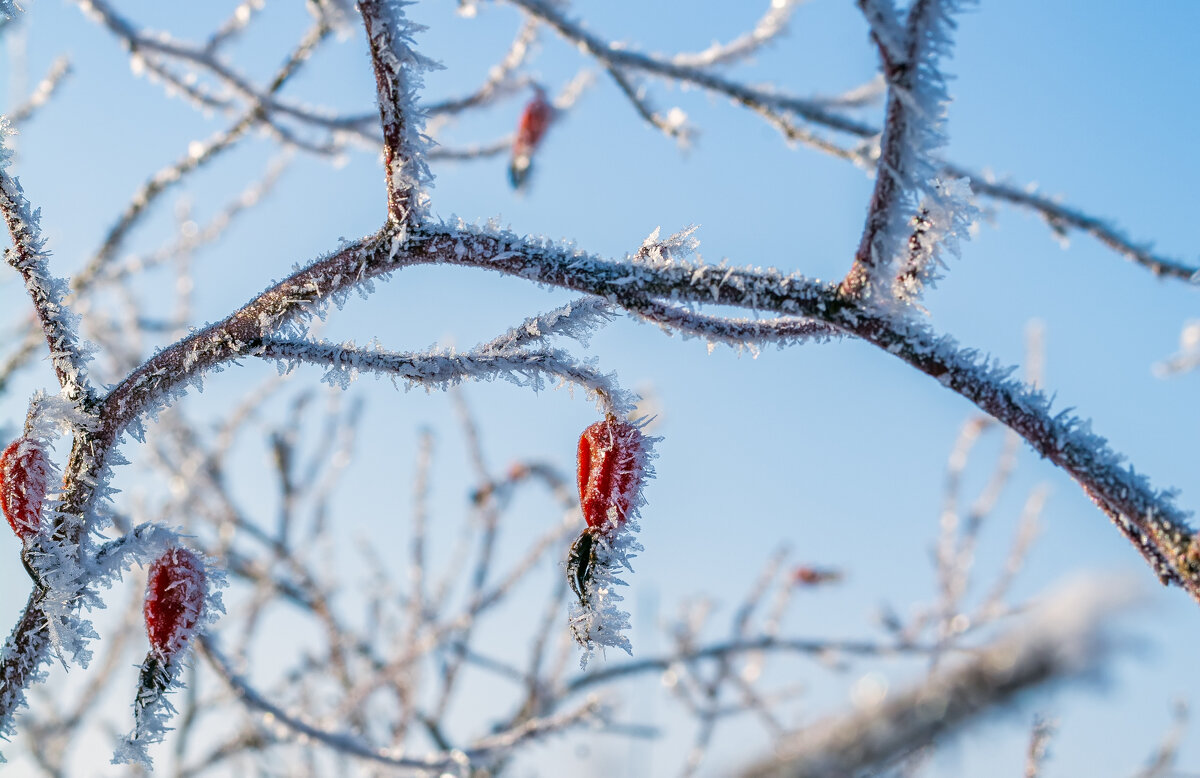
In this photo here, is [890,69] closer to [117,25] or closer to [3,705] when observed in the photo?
[3,705]

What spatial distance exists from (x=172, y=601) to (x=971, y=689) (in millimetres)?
2379

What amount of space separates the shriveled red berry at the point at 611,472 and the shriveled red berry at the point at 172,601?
0.39 metres

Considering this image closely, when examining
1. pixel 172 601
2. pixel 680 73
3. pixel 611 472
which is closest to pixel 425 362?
pixel 611 472

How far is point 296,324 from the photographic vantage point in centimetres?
68

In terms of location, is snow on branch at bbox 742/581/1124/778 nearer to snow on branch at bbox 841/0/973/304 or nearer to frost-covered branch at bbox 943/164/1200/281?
frost-covered branch at bbox 943/164/1200/281

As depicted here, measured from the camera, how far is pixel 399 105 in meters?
0.64

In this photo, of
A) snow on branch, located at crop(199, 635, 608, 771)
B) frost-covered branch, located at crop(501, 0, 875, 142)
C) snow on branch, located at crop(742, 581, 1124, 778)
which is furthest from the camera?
snow on branch, located at crop(742, 581, 1124, 778)

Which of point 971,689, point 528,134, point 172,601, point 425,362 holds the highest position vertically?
point 528,134

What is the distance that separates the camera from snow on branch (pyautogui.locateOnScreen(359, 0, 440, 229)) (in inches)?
24.7

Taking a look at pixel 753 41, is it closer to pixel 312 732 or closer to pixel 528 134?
pixel 528 134

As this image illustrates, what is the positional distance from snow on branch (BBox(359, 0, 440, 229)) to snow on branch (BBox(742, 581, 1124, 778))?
183 centimetres

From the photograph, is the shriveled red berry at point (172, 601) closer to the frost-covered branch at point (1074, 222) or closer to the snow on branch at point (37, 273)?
the snow on branch at point (37, 273)

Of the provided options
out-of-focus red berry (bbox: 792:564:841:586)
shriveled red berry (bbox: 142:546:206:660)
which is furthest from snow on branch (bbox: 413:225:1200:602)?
out-of-focus red berry (bbox: 792:564:841:586)

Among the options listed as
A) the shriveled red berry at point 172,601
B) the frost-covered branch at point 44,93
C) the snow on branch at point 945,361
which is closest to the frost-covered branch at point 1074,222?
the snow on branch at point 945,361
